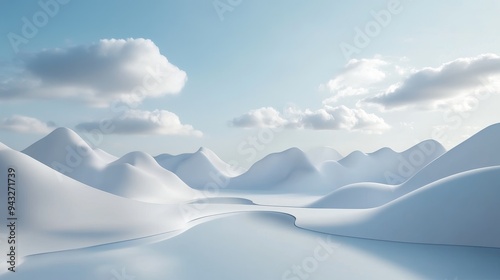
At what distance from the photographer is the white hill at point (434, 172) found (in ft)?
111

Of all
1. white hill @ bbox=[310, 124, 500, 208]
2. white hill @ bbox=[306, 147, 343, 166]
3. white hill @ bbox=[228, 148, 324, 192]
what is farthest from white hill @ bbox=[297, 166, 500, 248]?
white hill @ bbox=[306, 147, 343, 166]

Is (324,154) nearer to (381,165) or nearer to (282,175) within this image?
(381,165)

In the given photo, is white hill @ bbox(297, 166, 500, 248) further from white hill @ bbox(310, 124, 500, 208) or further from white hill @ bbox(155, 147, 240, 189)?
white hill @ bbox(155, 147, 240, 189)

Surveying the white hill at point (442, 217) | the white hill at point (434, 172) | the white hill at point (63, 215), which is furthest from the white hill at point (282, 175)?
the white hill at point (63, 215)

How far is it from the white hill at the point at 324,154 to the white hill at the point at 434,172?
62.6m

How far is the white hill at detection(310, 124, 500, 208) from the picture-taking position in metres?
33.9

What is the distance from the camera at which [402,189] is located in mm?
36844

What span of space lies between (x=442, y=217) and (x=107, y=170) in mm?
39820

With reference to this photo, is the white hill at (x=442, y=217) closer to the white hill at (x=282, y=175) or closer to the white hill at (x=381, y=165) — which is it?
the white hill at (x=282, y=175)

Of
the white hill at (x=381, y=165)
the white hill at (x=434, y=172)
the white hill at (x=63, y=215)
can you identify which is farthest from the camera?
the white hill at (x=381, y=165)

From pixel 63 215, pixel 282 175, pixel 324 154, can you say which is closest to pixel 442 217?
pixel 63 215

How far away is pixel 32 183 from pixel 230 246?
38.9 feet

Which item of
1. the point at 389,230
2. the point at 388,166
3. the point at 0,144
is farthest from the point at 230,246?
the point at 388,166

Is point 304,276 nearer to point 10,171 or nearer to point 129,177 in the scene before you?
point 10,171
